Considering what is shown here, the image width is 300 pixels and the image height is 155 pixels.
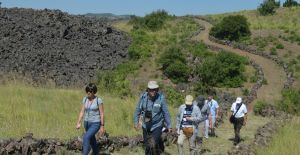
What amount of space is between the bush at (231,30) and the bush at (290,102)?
21.1 metres

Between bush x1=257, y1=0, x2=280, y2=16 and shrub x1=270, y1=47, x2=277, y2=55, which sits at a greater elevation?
bush x1=257, y1=0, x2=280, y2=16

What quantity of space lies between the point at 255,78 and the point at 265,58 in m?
7.14

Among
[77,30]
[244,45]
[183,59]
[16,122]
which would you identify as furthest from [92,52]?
[16,122]

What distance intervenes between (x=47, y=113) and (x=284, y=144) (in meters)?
7.04

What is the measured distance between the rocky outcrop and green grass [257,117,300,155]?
18.9 meters

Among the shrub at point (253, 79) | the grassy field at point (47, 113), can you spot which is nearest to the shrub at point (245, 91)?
the shrub at point (253, 79)

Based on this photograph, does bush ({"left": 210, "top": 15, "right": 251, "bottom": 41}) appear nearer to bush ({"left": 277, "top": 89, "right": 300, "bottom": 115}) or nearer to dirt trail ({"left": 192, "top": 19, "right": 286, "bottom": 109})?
dirt trail ({"left": 192, "top": 19, "right": 286, "bottom": 109})

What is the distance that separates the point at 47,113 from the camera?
1611 centimetres

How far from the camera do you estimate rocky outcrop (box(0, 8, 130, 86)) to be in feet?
119

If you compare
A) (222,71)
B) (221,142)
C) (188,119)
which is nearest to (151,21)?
(222,71)

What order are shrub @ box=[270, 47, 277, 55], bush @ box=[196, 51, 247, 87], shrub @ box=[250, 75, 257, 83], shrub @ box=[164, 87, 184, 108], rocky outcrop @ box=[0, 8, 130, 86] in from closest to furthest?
shrub @ box=[164, 87, 184, 108]
bush @ box=[196, 51, 247, 87]
shrub @ box=[250, 75, 257, 83]
rocky outcrop @ box=[0, 8, 130, 86]
shrub @ box=[270, 47, 277, 55]

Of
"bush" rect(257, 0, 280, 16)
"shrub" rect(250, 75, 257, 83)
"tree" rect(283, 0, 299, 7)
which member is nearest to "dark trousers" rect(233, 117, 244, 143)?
"shrub" rect(250, 75, 257, 83)

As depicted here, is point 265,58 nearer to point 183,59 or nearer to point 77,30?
point 183,59

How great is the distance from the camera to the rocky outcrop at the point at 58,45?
36406mm
